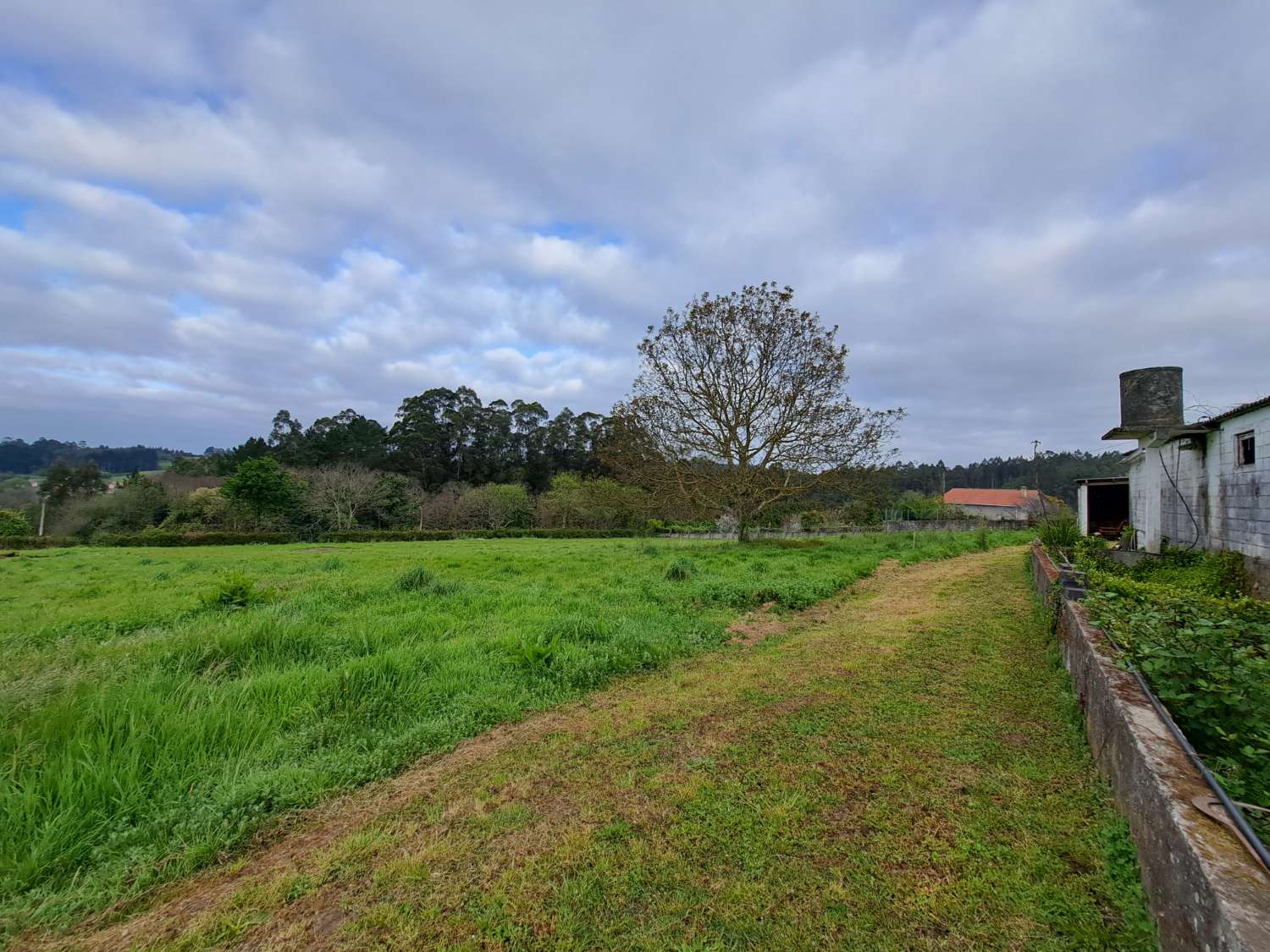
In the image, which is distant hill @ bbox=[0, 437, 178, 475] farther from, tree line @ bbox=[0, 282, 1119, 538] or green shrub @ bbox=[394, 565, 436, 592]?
green shrub @ bbox=[394, 565, 436, 592]

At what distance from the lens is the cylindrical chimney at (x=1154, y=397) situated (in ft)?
30.8

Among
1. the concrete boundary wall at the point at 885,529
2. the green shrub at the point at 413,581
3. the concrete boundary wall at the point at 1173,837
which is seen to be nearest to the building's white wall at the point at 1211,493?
the concrete boundary wall at the point at 1173,837

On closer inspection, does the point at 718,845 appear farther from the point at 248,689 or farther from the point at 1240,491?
the point at 1240,491

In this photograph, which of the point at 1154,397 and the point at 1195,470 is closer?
the point at 1195,470

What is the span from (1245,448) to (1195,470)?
1.75 meters

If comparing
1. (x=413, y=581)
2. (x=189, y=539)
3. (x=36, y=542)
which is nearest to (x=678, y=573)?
(x=413, y=581)

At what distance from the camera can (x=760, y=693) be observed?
4355mm

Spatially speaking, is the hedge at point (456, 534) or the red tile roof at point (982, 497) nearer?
the hedge at point (456, 534)

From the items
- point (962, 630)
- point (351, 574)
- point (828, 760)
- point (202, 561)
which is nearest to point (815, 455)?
point (962, 630)

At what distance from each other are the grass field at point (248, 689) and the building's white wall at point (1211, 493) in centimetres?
539

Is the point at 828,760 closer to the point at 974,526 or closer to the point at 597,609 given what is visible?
the point at 597,609

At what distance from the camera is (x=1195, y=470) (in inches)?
322

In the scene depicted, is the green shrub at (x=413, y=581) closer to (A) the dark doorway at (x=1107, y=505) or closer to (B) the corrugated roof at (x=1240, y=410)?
(B) the corrugated roof at (x=1240, y=410)

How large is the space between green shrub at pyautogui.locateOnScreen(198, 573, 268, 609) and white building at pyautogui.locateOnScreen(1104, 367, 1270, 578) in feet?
42.6
